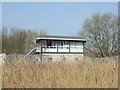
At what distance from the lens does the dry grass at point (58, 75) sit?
3389 millimetres

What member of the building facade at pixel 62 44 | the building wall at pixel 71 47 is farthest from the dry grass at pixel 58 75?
the building wall at pixel 71 47

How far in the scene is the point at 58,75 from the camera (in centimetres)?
349

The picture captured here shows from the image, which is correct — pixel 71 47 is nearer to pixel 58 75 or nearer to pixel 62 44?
pixel 62 44

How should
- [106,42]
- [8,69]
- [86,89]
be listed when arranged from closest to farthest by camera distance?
[86,89] → [8,69] → [106,42]

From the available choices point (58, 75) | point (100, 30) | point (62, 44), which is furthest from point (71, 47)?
point (58, 75)

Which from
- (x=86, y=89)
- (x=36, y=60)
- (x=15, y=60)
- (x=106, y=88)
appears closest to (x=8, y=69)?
(x=15, y=60)

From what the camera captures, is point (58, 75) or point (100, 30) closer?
point (58, 75)

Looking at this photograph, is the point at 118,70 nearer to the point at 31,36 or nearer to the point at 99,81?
the point at 99,81

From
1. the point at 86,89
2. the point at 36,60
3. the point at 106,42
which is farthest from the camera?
the point at 106,42

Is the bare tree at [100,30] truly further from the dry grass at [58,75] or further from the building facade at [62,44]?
the dry grass at [58,75]

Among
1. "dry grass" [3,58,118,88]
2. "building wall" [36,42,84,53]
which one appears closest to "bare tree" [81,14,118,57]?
"building wall" [36,42,84,53]

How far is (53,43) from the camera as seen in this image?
2172cm

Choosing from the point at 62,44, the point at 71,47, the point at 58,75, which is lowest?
the point at 71,47

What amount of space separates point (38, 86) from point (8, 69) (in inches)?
29.6
